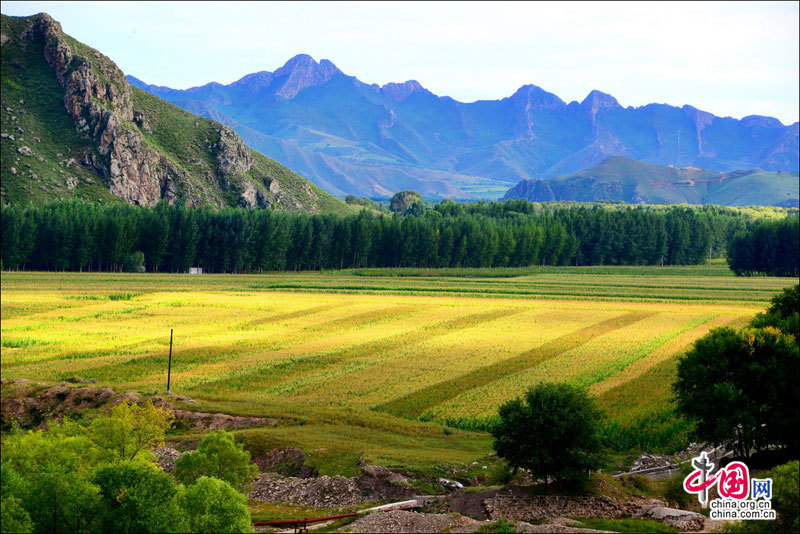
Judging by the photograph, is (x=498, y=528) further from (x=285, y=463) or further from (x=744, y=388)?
(x=744, y=388)

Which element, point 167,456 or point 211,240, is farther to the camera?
point 211,240

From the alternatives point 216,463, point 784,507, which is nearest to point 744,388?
point 784,507

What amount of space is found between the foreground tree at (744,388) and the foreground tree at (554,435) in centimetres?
758

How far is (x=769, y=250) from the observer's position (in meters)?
184

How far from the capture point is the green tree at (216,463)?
28.3 m

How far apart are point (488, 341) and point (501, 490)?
144 ft

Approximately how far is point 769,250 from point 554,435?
179833 millimetres

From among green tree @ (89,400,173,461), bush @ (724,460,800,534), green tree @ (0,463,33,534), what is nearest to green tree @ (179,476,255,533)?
green tree @ (0,463,33,534)

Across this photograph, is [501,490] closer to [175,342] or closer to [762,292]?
[175,342]

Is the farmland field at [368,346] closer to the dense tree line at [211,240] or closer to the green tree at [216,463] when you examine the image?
the green tree at [216,463]

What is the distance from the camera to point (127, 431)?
32.4 metres

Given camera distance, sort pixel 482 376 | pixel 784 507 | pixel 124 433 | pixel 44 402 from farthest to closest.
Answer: pixel 482 376 → pixel 44 402 → pixel 124 433 → pixel 784 507

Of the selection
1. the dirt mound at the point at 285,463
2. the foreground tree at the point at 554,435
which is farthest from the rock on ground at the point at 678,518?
the dirt mound at the point at 285,463

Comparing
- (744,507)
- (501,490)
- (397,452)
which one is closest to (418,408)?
(397,452)
